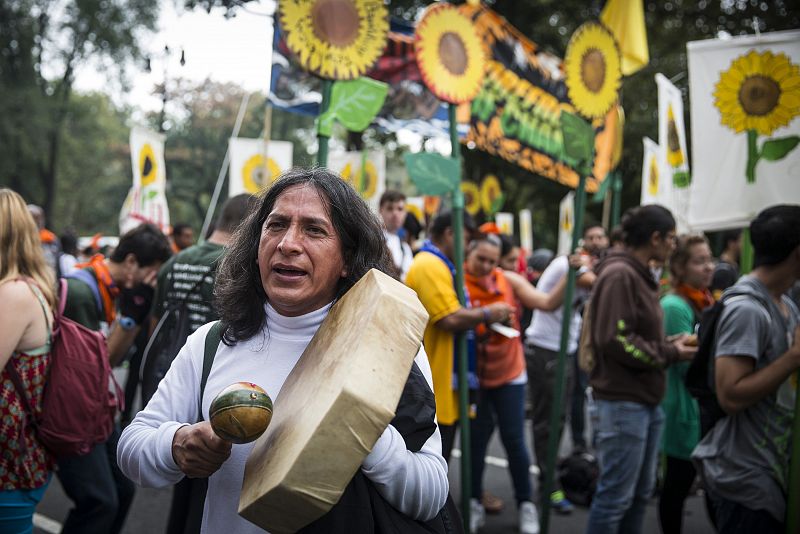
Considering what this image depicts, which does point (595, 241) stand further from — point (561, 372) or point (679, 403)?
point (561, 372)

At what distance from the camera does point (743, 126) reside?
366cm

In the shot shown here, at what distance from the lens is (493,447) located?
22.8 feet

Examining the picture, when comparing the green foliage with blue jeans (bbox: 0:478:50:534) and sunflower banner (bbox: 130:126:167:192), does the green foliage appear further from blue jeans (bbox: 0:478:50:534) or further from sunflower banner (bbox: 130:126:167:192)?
blue jeans (bbox: 0:478:50:534)

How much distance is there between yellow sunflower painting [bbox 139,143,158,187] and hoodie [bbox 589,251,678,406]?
16.9 ft

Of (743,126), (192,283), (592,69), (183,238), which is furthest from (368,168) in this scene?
(192,283)

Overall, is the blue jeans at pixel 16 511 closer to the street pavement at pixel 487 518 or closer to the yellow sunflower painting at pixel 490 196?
the street pavement at pixel 487 518

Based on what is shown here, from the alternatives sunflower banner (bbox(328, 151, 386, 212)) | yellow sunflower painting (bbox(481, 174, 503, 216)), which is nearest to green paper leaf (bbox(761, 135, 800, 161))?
sunflower banner (bbox(328, 151, 386, 212))

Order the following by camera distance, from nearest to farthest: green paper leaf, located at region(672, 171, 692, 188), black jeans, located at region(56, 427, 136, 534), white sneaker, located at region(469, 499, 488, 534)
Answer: black jeans, located at region(56, 427, 136, 534) → white sneaker, located at region(469, 499, 488, 534) → green paper leaf, located at region(672, 171, 692, 188)

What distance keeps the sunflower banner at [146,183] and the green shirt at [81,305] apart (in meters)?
4.06

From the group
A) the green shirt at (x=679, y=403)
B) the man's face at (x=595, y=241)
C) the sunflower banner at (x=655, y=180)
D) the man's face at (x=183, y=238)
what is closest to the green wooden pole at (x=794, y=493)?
the green shirt at (x=679, y=403)

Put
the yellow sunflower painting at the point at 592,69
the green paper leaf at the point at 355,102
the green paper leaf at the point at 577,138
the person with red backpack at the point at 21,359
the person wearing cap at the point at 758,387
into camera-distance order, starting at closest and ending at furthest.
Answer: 1. the person with red backpack at the point at 21,359
2. the person wearing cap at the point at 758,387
3. the green paper leaf at the point at 355,102
4. the green paper leaf at the point at 577,138
5. the yellow sunflower painting at the point at 592,69

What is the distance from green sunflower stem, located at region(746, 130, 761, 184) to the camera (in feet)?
11.9

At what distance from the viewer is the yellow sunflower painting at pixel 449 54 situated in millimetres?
3508

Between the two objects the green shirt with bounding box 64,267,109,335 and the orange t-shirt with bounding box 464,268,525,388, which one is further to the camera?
the orange t-shirt with bounding box 464,268,525,388
